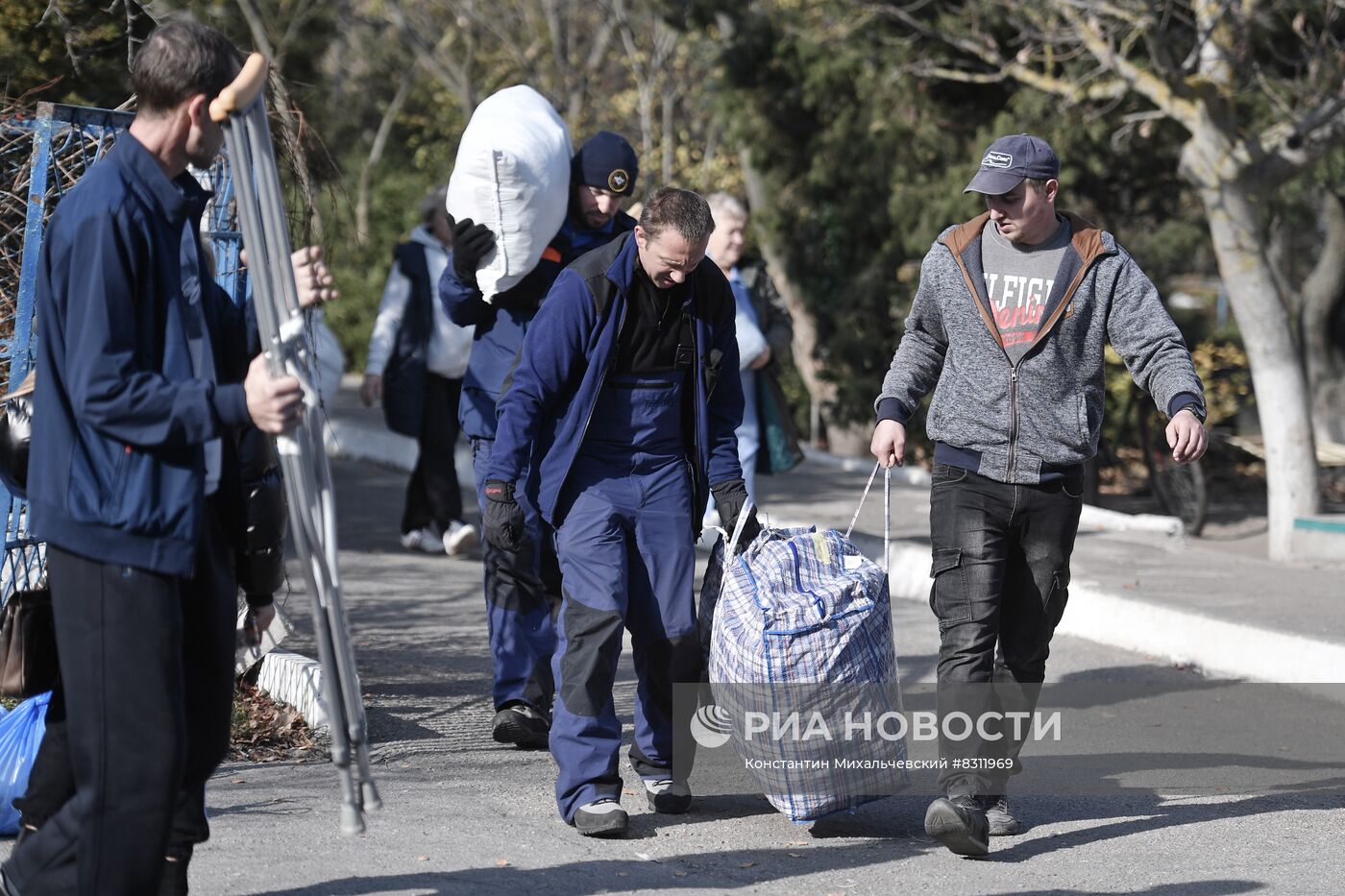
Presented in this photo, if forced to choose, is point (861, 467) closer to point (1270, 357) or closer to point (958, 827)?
point (1270, 357)

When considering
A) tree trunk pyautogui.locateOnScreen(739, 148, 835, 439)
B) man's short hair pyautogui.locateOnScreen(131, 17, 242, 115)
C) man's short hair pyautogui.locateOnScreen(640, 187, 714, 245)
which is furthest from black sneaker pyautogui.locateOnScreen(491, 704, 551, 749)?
tree trunk pyautogui.locateOnScreen(739, 148, 835, 439)

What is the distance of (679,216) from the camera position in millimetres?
4684

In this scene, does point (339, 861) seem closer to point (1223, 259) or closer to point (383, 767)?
point (383, 767)

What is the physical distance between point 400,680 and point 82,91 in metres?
3.68

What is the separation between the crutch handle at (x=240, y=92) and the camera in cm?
300

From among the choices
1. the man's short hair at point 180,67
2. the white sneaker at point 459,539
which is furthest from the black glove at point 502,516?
the white sneaker at point 459,539

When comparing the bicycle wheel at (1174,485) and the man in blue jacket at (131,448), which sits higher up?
the man in blue jacket at (131,448)

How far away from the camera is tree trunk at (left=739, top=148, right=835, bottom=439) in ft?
47.3

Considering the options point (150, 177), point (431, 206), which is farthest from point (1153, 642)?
point (150, 177)

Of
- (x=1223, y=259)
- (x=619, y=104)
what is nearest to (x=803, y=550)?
(x=1223, y=259)

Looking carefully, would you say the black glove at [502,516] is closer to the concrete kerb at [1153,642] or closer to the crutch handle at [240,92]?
the concrete kerb at [1153,642]

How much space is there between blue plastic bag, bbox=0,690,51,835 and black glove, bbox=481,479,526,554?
129 cm

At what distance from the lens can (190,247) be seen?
3.28m

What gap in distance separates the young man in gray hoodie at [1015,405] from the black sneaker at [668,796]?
789mm
